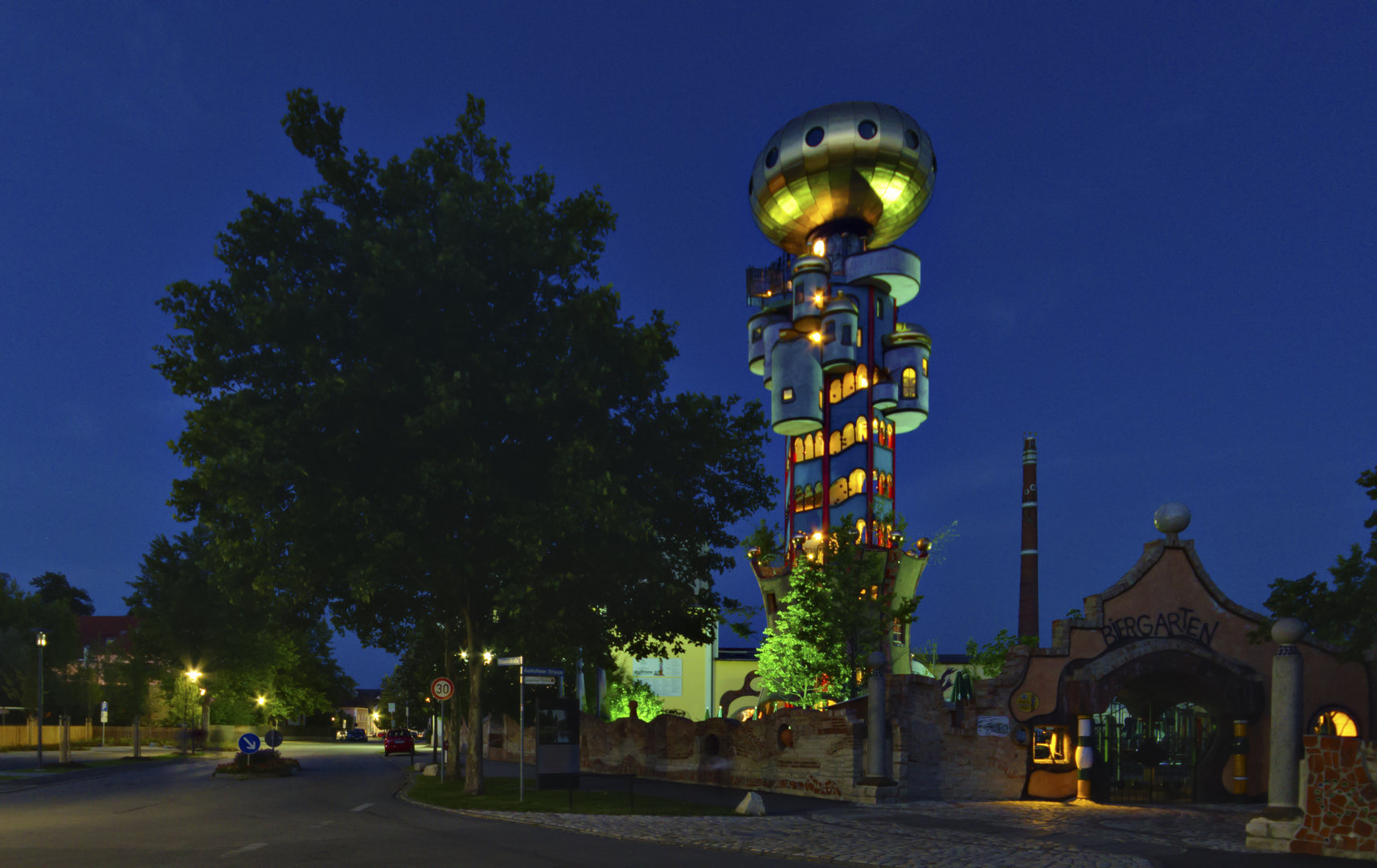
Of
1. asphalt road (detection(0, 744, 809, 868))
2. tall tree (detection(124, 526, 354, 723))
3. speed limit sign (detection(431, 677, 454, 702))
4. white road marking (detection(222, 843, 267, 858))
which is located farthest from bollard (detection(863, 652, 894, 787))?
tall tree (detection(124, 526, 354, 723))

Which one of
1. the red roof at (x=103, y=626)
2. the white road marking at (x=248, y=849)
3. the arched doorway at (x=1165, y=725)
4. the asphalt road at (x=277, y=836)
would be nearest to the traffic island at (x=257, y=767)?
the asphalt road at (x=277, y=836)

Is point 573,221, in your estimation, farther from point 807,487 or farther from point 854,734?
point 807,487

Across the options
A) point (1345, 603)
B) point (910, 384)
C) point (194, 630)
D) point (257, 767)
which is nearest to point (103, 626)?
point (194, 630)

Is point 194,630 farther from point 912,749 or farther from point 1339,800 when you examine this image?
point 1339,800

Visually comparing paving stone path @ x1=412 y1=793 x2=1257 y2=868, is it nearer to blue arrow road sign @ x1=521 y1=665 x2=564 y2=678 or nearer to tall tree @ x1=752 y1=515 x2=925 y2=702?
blue arrow road sign @ x1=521 y1=665 x2=564 y2=678

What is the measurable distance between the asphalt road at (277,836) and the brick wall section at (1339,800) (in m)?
7.64

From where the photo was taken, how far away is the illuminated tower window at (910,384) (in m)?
53.7

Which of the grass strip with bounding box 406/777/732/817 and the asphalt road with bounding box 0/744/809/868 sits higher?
the asphalt road with bounding box 0/744/809/868

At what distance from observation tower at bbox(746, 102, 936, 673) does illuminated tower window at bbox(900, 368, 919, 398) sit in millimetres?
59

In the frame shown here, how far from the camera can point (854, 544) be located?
39.8 metres

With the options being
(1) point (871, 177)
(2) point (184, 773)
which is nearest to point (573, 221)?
(2) point (184, 773)

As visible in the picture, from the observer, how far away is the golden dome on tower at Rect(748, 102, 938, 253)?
51.6 meters

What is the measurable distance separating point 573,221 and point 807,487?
3030 centimetres

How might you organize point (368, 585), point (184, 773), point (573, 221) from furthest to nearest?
point (184, 773) < point (573, 221) < point (368, 585)
